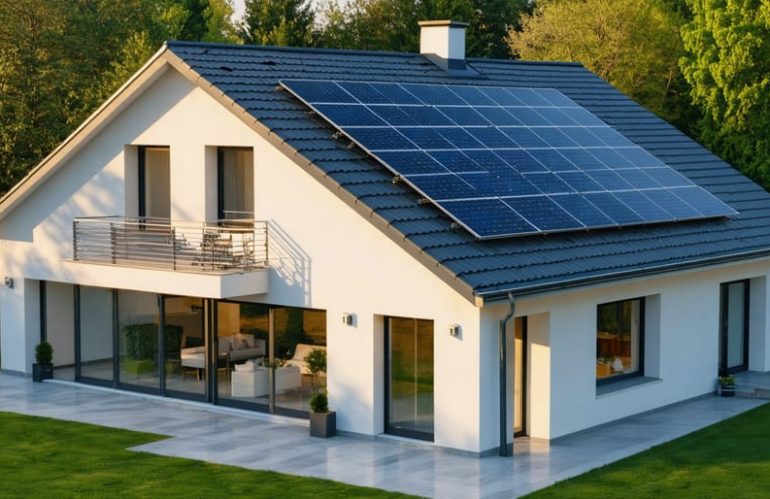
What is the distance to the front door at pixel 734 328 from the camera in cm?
2794

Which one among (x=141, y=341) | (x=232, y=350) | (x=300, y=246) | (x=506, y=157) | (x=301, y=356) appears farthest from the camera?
(x=141, y=341)

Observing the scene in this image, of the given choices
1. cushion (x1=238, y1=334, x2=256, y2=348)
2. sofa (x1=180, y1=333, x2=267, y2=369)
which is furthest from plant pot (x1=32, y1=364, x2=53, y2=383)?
cushion (x1=238, y1=334, x2=256, y2=348)

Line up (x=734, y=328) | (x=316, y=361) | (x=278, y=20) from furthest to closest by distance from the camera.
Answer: (x=278, y=20), (x=734, y=328), (x=316, y=361)

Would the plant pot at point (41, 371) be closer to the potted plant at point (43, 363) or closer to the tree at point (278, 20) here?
the potted plant at point (43, 363)

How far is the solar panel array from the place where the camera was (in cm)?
2262

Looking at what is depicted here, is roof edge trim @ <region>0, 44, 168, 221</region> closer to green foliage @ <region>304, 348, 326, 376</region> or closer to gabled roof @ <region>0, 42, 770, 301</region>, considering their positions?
gabled roof @ <region>0, 42, 770, 301</region>

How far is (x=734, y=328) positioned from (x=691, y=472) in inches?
360

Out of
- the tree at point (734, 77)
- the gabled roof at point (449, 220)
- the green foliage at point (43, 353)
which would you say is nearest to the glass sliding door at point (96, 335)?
the green foliage at point (43, 353)

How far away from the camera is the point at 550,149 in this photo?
25969mm

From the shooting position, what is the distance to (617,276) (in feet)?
74.1

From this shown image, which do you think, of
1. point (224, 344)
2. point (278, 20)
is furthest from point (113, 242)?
point (278, 20)

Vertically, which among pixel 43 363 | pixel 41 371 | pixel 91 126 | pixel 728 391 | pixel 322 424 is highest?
pixel 91 126

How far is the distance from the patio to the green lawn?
0.42 metres

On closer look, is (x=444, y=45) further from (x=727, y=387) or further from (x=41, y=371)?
(x=41, y=371)
